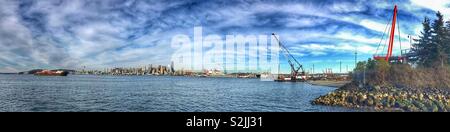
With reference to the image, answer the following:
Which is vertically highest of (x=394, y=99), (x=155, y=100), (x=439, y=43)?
(x=439, y=43)

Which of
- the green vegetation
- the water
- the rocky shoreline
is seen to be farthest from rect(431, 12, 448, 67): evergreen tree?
the water

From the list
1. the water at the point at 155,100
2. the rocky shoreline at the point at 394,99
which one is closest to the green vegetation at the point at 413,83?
the rocky shoreline at the point at 394,99

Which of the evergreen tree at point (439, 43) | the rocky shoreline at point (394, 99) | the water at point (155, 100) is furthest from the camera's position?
the evergreen tree at point (439, 43)

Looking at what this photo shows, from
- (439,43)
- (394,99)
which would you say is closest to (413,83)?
(394,99)

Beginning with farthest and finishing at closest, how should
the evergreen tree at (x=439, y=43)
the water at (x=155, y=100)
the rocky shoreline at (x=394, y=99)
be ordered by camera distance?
the evergreen tree at (x=439, y=43) < the water at (x=155, y=100) < the rocky shoreline at (x=394, y=99)

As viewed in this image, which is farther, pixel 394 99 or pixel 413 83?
pixel 413 83

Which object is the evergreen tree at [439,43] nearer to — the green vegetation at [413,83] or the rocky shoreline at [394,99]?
the green vegetation at [413,83]

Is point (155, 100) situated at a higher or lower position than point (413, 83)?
lower

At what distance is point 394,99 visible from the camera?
23.3 meters

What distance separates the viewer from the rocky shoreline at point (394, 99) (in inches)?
869

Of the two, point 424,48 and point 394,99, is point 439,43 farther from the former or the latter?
point 394,99

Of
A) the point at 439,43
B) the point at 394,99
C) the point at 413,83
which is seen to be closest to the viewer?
the point at 394,99
